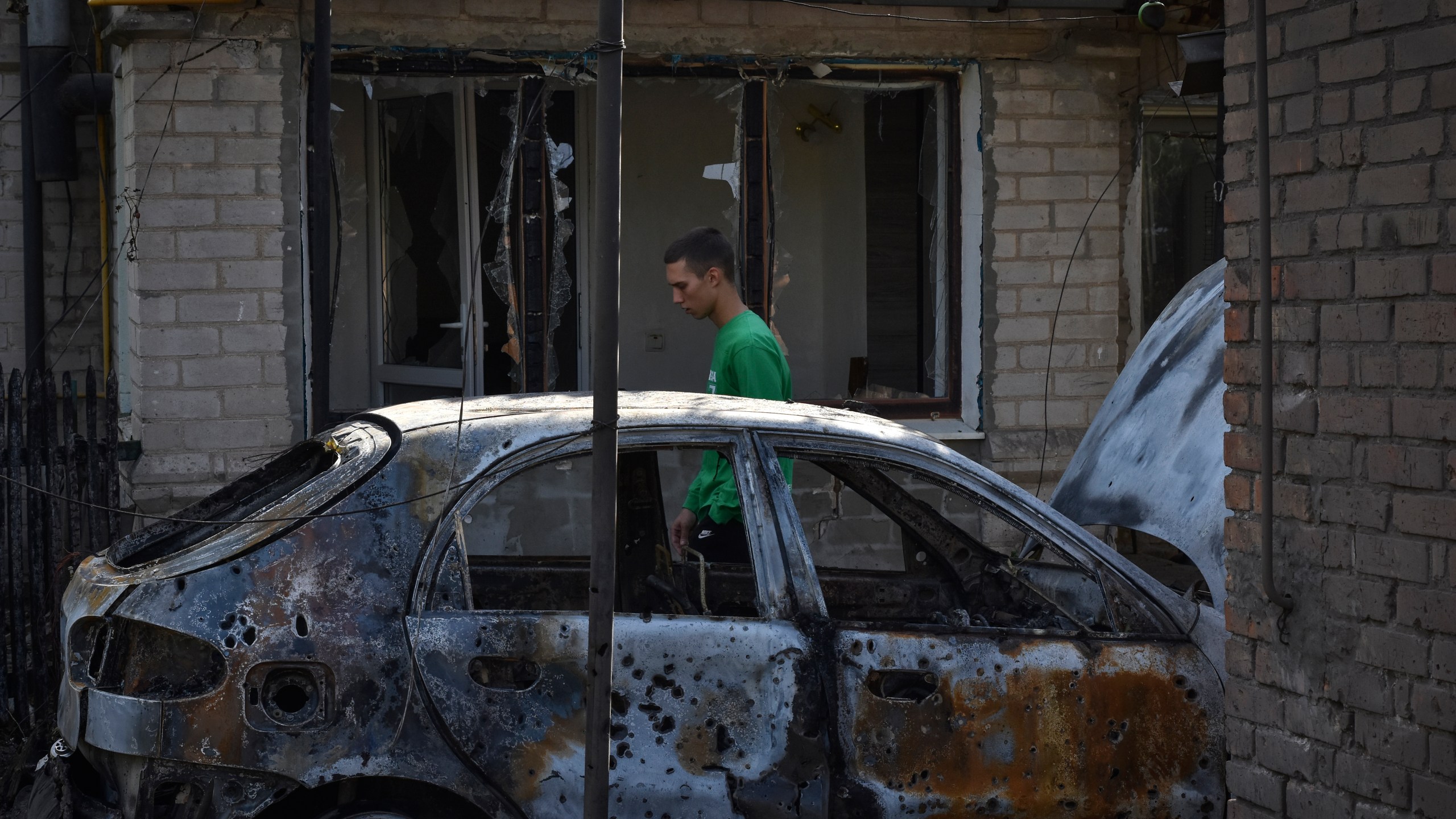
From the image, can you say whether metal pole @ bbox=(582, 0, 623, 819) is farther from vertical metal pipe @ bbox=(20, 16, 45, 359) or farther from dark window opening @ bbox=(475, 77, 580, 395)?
vertical metal pipe @ bbox=(20, 16, 45, 359)

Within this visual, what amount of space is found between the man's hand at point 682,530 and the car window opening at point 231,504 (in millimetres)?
1161

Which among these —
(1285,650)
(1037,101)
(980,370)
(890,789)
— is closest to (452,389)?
(980,370)

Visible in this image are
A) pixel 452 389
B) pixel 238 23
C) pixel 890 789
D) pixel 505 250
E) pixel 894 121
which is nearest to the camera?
pixel 890 789

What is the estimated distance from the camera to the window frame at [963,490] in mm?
3426

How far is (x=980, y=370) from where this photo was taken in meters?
7.42

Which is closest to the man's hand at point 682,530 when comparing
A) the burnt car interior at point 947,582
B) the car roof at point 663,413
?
the burnt car interior at point 947,582

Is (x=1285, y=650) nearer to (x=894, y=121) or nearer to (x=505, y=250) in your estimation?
(x=505, y=250)

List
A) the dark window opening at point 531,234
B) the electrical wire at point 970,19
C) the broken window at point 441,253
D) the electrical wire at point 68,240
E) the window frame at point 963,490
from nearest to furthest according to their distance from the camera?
the window frame at point 963,490 → the electrical wire at point 970,19 → the dark window opening at point 531,234 → the broken window at point 441,253 → the electrical wire at point 68,240

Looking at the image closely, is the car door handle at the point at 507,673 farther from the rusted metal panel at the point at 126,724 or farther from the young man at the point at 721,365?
the young man at the point at 721,365

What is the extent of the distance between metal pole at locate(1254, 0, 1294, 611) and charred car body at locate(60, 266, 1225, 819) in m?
0.71

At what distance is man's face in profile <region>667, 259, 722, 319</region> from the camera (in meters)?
4.71

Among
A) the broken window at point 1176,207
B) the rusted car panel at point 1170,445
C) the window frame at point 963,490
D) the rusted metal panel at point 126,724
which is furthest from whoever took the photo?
the broken window at point 1176,207

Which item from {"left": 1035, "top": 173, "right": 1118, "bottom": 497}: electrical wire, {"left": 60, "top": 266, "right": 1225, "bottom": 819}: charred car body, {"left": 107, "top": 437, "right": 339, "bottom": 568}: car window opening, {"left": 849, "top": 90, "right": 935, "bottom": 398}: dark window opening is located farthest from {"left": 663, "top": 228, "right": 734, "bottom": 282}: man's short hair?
{"left": 849, "top": 90, "right": 935, "bottom": 398}: dark window opening

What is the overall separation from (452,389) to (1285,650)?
583cm
